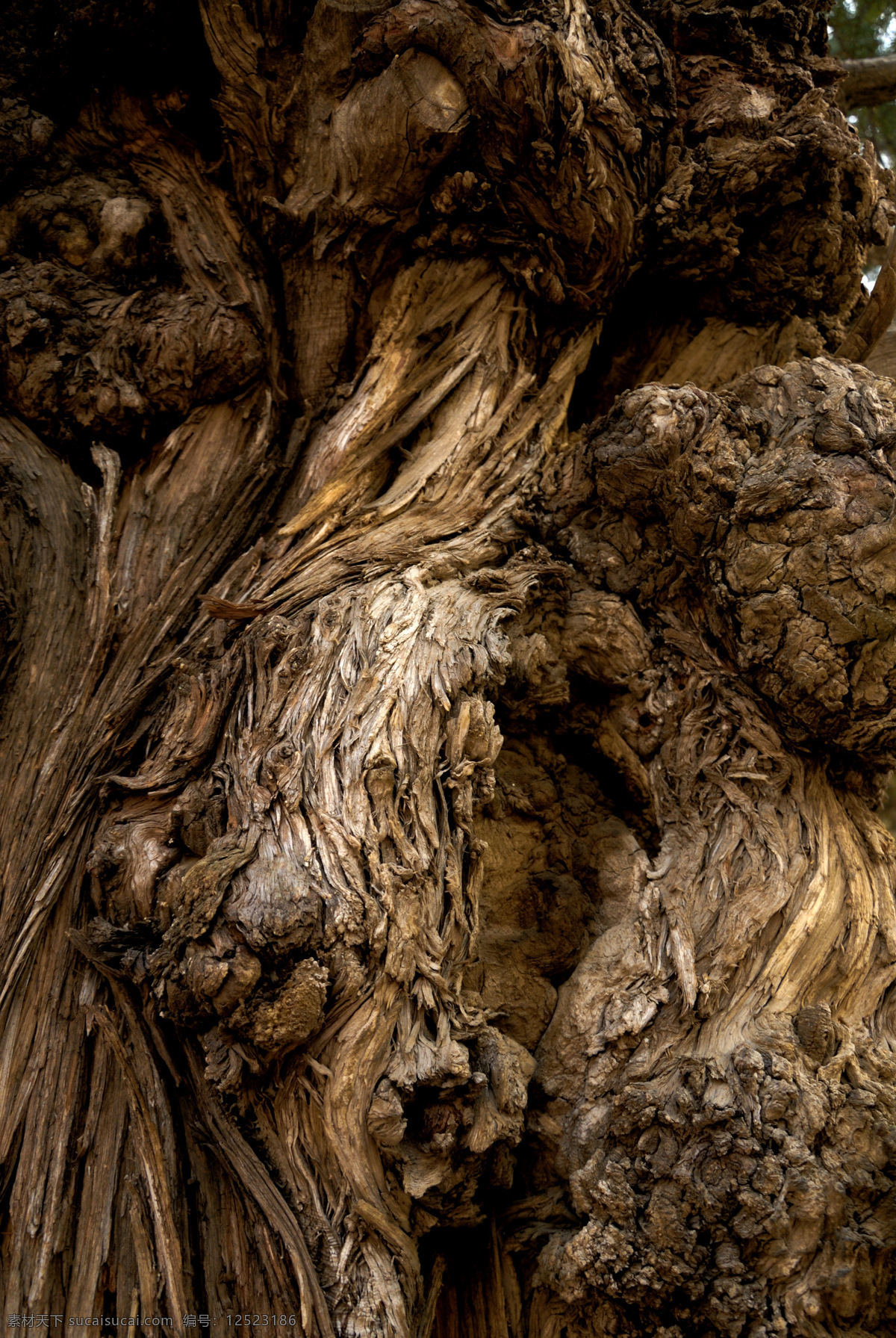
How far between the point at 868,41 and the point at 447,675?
5.57 meters

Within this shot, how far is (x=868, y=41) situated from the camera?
18.9ft

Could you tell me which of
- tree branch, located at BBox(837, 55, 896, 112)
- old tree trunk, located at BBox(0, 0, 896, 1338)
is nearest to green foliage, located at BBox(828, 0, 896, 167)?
tree branch, located at BBox(837, 55, 896, 112)

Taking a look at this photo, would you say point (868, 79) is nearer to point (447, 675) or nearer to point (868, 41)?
point (868, 41)

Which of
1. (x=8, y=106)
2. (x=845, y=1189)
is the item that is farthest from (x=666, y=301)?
(x=845, y=1189)

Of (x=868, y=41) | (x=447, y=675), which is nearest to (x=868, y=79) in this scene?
(x=868, y=41)

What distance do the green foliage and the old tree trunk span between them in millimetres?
2971

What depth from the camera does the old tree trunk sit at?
78.0 inches

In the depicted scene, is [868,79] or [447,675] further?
[868,79]

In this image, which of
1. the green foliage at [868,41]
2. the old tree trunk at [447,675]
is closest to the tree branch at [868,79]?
the green foliage at [868,41]

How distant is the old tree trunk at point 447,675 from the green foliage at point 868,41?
9.75ft

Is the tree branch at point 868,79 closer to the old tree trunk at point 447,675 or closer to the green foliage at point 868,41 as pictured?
the green foliage at point 868,41

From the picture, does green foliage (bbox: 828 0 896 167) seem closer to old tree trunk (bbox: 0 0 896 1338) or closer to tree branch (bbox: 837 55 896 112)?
tree branch (bbox: 837 55 896 112)

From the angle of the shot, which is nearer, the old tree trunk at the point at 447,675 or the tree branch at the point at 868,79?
the old tree trunk at the point at 447,675

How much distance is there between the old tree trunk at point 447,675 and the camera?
1.98m
